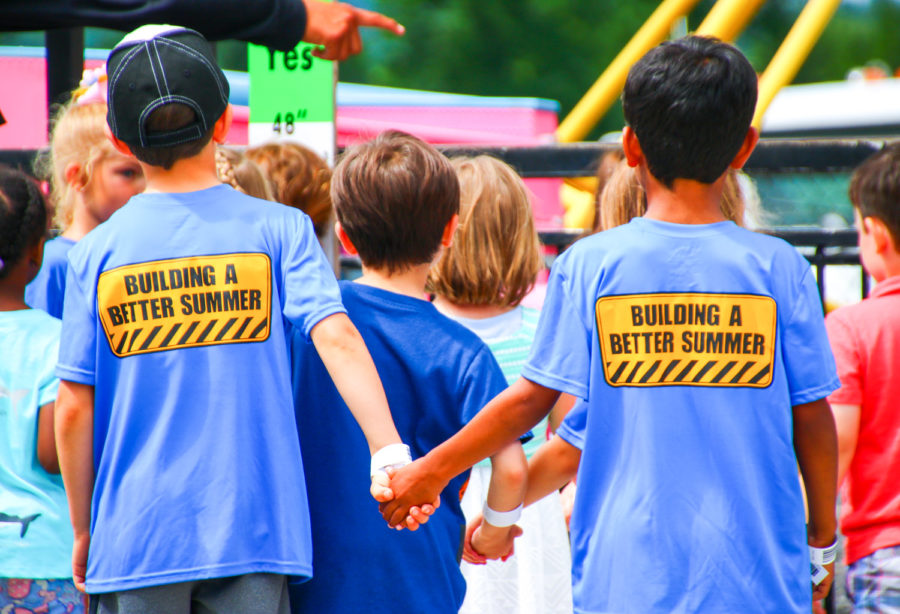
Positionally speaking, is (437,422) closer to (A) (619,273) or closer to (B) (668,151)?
(A) (619,273)

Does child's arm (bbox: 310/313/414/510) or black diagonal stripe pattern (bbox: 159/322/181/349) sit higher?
black diagonal stripe pattern (bbox: 159/322/181/349)

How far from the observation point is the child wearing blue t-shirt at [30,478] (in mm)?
2703

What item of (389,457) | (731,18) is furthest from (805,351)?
(731,18)

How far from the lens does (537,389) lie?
2.23 m

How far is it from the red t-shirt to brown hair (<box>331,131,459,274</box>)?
109 cm

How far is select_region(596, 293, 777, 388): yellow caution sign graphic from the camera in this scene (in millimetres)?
2068

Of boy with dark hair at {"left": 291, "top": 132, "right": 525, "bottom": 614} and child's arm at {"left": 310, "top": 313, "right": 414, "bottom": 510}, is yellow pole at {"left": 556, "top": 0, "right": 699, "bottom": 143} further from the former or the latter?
child's arm at {"left": 310, "top": 313, "right": 414, "bottom": 510}

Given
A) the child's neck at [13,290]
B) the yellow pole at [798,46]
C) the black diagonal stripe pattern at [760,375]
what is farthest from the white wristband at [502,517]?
the yellow pole at [798,46]

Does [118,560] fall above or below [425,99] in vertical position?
below

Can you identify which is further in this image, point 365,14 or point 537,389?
point 365,14

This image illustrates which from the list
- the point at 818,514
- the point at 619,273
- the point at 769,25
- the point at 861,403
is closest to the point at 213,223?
the point at 619,273

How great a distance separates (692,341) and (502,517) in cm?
70

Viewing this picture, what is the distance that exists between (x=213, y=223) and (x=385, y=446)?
1.97ft

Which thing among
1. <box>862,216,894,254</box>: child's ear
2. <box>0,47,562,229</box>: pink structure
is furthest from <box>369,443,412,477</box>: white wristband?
<box>0,47,562,229</box>: pink structure
